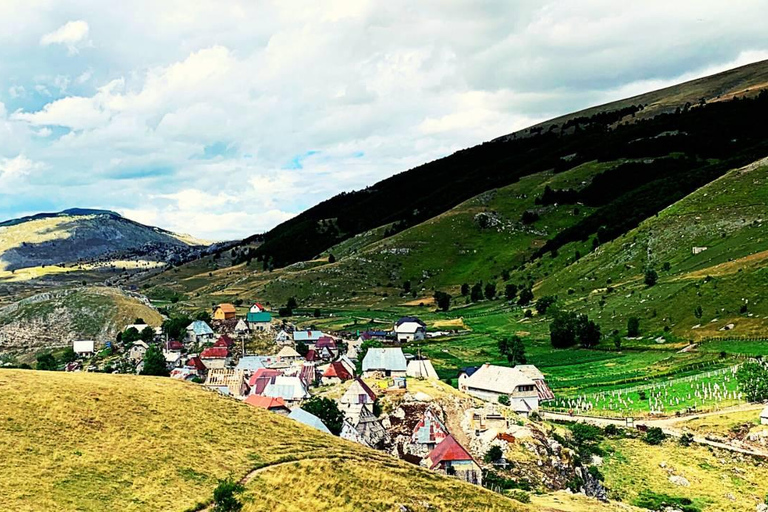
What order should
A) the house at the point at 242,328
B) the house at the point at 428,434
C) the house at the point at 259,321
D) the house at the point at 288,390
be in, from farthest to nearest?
the house at the point at 259,321
the house at the point at 242,328
the house at the point at 288,390
the house at the point at 428,434

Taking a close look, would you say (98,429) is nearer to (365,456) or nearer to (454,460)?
(365,456)

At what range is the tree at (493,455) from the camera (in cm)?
7050

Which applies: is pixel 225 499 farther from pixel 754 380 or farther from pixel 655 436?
pixel 754 380

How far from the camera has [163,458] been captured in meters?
50.1

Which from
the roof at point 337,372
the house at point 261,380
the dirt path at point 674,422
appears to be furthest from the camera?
the roof at point 337,372

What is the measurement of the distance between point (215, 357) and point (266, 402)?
51.8 metres

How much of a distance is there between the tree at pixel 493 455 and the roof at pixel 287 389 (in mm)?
30634

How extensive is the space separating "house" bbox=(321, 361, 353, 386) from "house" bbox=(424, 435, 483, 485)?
1642 inches

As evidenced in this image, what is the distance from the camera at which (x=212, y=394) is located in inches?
2729

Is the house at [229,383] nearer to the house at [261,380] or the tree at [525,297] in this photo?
the house at [261,380]

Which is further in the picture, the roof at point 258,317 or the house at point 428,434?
the roof at point 258,317

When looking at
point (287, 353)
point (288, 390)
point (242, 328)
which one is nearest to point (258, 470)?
point (288, 390)

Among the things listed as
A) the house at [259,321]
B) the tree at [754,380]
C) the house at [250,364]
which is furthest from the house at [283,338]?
the tree at [754,380]

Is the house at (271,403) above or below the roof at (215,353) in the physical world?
below
